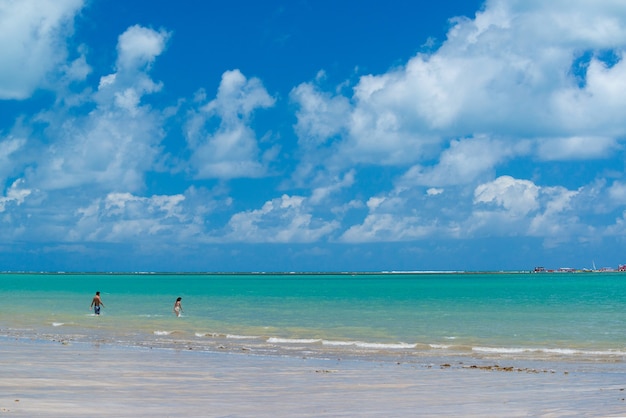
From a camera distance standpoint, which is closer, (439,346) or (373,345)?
(439,346)

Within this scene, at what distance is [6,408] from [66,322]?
1270 inches

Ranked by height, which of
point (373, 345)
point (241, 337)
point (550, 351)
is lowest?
point (550, 351)

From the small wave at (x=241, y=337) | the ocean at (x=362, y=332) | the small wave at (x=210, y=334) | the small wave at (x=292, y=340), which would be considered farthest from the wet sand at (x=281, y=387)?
the small wave at (x=210, y=334)

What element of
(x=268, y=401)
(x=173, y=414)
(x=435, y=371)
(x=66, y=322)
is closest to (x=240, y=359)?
(x=435, y=371)

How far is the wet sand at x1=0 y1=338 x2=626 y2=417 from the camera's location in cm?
1424

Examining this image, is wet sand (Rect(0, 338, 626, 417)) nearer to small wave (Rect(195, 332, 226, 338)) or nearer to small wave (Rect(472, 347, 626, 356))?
small wave (Rect(472, 347, 626, 356))

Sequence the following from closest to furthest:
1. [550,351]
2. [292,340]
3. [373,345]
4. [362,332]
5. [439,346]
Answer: [550,351], [439,346], [373,345], [292,340], [362,332]

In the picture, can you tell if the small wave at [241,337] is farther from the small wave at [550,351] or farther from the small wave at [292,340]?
the small wave at [550,351]

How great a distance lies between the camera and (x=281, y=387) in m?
17.9

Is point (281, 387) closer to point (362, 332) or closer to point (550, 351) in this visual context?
point (550, 351)

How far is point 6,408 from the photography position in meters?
13.3

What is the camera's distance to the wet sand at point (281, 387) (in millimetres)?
14242

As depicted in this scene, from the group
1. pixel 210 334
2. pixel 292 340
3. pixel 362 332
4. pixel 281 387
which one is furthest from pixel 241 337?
pixel 281 387

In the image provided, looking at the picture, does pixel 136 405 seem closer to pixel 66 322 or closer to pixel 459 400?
pixel 459 400
